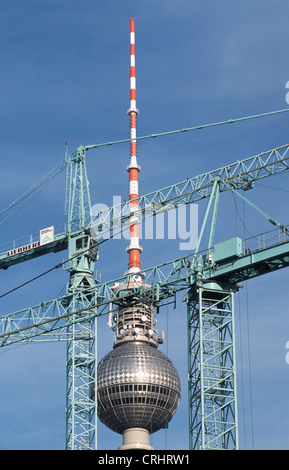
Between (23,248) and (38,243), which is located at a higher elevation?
(38,243)

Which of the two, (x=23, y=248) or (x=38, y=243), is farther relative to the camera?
(x=23, y=248)

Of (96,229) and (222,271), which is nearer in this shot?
(222,271)

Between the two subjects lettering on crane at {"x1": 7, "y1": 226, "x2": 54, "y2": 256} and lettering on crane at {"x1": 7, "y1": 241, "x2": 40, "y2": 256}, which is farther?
lettering on crane at {"x1": 7, "y1": 226, "x2": 54, "y2": 256}

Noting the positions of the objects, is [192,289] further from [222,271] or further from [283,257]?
[283,257]

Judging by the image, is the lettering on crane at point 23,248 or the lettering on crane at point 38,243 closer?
the lettering on crane at point 23,248

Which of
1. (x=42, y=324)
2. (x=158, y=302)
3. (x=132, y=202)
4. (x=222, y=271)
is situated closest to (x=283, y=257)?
(x=222, y=271)

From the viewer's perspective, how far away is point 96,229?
153 metres

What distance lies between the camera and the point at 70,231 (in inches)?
6043

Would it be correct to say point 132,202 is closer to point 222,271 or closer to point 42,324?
point 42,324
